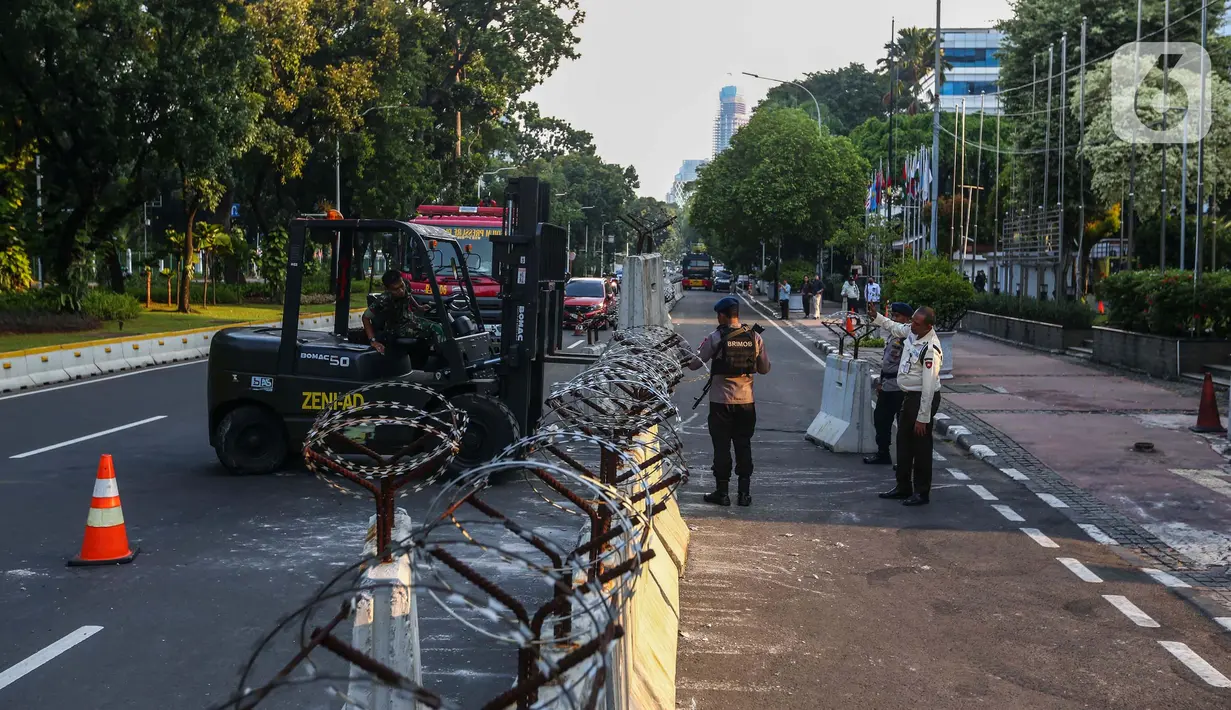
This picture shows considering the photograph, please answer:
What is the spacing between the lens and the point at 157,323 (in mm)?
33938

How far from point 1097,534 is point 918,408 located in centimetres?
187

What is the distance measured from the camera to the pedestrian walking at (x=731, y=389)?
36.7 ft

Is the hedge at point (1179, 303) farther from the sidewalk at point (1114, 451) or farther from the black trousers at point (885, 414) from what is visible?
the black trousers at point (885, 414)

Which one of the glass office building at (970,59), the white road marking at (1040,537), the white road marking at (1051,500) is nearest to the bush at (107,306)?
the white road marking at (1051,500)

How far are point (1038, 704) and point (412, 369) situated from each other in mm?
7609

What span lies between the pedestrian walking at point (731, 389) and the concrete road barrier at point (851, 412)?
3.56m

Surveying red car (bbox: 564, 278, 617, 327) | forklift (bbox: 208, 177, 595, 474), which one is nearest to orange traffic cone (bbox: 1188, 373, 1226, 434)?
forklift (bbox: 208, 177, 595, 474)

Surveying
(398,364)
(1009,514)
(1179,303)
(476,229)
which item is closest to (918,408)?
(1009,514)

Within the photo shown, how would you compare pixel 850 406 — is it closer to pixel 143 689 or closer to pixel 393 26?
pixel 143 689

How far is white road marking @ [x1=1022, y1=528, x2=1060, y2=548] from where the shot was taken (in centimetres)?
1002

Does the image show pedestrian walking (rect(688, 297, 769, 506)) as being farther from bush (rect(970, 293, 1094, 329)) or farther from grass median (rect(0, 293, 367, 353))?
bush (rect(970, 293, 1094, 329))

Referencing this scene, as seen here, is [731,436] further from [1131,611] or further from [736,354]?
[1131,611]

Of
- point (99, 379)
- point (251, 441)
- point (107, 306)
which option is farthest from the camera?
point (107, 306)

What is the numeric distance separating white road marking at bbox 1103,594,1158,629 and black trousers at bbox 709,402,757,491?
12.0 ft
